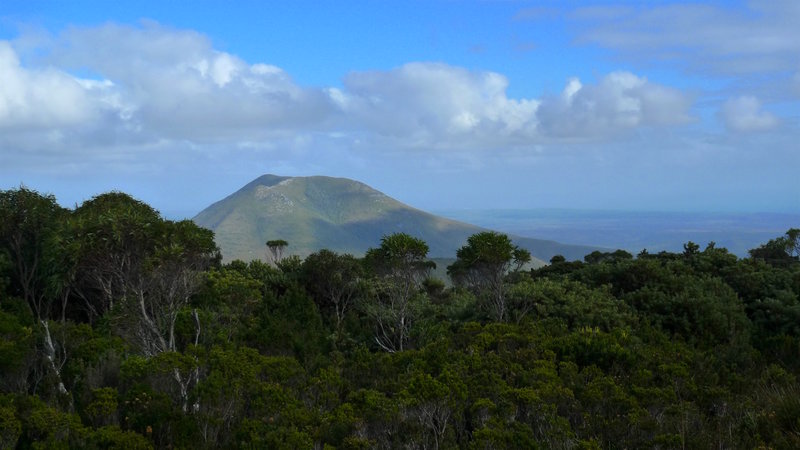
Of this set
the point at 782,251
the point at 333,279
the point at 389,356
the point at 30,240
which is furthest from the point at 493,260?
the point at 782,251

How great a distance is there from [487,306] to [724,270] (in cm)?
1379

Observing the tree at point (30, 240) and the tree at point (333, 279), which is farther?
the tree at point (333, 279)

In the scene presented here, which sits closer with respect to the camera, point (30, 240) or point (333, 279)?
point (30, 240)

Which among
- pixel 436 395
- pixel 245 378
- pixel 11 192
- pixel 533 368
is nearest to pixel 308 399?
pixel 245 378

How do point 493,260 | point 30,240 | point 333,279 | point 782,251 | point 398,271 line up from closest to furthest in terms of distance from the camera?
point 493,260
point 398,271
point 30,240
point 333,279
point 782,251

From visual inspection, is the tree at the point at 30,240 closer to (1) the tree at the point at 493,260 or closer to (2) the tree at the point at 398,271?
(2) the tree at the point at 398,271

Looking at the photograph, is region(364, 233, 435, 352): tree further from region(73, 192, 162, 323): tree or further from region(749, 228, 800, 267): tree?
region(749, 228, 800, 267): tree

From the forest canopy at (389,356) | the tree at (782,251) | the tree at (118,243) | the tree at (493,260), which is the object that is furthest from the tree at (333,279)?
the tree at (782,251)

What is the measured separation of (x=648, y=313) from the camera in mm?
26141

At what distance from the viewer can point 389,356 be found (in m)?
18.8

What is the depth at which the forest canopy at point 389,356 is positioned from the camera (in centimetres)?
1238

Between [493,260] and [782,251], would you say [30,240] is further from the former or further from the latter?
[782,251]

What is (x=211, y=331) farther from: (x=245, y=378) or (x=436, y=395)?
(x=436, y=395)

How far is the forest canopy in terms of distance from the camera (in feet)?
40.6
